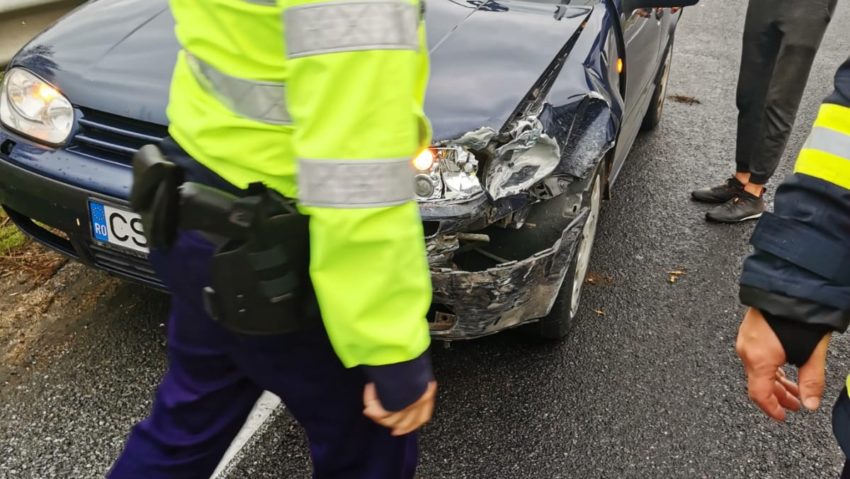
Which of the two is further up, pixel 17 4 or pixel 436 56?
pixel 436 56

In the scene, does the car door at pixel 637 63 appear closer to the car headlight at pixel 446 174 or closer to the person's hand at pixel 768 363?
the car headlight at pixel 446 174

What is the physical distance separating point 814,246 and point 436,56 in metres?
1.46

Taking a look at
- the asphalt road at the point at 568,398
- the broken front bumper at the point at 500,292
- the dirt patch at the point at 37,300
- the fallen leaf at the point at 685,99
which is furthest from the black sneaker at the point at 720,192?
the dirt patch at the point at 37,300

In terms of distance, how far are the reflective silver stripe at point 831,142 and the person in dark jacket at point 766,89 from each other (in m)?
2.30

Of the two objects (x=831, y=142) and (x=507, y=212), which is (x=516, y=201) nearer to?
(x=507, y=212)

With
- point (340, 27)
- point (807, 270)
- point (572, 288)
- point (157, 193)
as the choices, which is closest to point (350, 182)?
point (340, 27)

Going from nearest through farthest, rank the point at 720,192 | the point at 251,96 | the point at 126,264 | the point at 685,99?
the point at 251,96 → the point at 126,264 → the point at 720,192 → the point at 685,99

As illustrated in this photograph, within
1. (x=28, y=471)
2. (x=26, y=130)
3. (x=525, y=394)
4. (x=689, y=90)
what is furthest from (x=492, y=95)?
(x=689, y=90)

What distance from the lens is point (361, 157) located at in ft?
3.39

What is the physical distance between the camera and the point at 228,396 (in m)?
1.50

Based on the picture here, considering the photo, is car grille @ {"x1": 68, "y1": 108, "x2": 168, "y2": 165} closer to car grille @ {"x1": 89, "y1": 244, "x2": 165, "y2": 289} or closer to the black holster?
car grille @ {"x1": 89, "y1": 244, "x2": 165, "y2": 289}

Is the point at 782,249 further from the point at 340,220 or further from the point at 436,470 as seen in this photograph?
the point at 436,470

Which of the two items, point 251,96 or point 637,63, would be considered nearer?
point 251,96

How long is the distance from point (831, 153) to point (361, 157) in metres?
0.83
